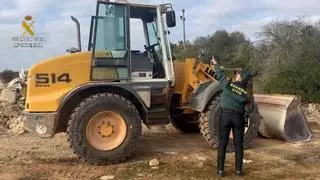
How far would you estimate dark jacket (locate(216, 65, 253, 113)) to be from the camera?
8.03m

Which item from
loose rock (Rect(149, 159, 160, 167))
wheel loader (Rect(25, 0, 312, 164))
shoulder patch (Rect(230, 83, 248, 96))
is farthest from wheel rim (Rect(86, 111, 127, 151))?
shoulder patch (Rect(230, 83, 248, 96))

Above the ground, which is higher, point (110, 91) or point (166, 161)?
point (110, 91)

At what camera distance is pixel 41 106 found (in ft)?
29.6

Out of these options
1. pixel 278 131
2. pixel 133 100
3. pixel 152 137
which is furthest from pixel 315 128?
pixel 133 100

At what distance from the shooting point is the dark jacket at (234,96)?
8.03m

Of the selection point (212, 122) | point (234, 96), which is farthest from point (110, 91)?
point (234, 96)

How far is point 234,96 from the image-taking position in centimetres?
809

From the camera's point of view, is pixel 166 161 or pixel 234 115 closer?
pixel 234 115

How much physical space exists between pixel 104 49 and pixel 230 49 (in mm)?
26549

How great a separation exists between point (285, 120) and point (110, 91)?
4011mm

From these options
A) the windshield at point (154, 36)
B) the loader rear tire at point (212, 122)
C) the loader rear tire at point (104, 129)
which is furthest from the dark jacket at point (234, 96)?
the windshield at point (154, 36)

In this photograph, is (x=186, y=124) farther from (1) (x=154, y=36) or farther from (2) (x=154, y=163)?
(2) (x=154, y=163)

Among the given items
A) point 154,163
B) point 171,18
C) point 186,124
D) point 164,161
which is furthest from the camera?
point 186,124

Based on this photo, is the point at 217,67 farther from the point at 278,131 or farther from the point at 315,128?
the point at 315,128
